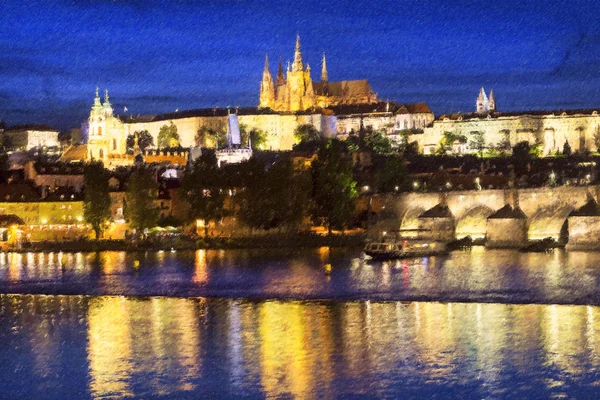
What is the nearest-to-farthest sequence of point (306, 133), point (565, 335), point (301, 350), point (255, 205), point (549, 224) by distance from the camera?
point (301, 350) < point (565, 335) < point (549, 224) < point (255, 205) < point (306, 133)

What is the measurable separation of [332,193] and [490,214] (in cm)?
718

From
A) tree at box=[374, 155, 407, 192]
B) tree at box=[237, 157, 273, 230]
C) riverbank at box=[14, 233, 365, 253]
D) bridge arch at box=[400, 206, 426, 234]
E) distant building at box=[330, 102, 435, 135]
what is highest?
distant building at box=[330, 102, 435, 135]

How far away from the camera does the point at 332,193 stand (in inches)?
1996

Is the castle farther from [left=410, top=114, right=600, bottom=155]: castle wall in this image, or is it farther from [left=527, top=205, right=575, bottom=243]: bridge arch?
[left=527, top=205, right=575, bottom=243]: bridge arch

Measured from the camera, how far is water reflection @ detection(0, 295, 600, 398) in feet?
62.9

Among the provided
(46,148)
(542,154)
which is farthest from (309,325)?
(46,148)

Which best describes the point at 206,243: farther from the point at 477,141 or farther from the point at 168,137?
the point at 168,137

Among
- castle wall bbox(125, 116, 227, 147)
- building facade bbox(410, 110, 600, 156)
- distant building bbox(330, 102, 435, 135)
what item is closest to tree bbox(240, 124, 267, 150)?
castle wall bbox(125, 116, 227, 147)

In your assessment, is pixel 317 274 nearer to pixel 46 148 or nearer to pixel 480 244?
pixel 480 244

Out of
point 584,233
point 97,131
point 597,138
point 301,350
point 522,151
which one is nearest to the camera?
point 301,350

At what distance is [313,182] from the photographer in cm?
5156

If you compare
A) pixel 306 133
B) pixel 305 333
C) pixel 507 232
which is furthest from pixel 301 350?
pixel 306 133

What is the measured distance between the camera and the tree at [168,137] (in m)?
116

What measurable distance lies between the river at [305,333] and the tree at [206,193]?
13318mm
